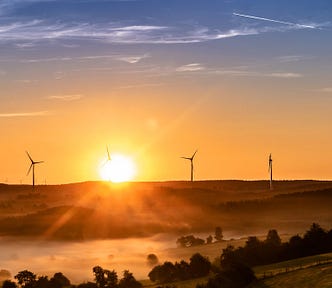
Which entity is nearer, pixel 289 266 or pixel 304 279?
pixel 304 279

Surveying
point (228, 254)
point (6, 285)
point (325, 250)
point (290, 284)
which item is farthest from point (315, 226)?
point (6, 285)

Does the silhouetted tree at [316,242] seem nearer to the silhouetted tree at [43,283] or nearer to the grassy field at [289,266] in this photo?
the grassy field at [289,266]

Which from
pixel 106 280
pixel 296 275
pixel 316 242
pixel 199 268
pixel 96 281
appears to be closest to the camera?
pixel 296 275

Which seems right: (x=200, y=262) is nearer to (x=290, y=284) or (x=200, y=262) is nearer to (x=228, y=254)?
(x=228, y=254)

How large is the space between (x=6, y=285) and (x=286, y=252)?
61082 millimetres

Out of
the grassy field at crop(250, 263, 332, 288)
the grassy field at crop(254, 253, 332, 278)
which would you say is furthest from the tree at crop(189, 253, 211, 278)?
the grassy field at crop(250, 263, 332, 288)

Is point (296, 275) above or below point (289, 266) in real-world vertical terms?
below

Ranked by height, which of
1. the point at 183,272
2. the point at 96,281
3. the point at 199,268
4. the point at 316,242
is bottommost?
the point at 96,281

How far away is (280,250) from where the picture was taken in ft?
544

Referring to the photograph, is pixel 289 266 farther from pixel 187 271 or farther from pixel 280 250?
pixel 280 250

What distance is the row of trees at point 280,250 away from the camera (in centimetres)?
15975

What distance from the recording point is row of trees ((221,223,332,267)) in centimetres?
15975

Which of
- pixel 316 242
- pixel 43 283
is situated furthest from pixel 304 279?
pixel 43 283

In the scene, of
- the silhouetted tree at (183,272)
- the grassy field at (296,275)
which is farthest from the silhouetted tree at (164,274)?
the grassy field at (296,275)
